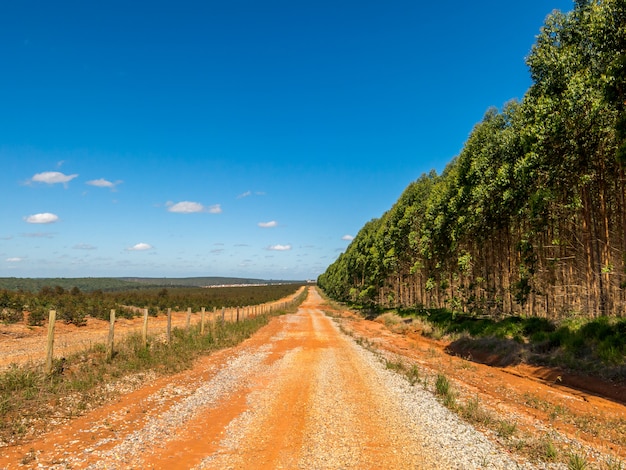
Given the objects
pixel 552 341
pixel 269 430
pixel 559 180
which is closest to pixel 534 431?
pixel 269 430

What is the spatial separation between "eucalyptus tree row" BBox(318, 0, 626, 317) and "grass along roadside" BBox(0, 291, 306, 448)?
1673cm

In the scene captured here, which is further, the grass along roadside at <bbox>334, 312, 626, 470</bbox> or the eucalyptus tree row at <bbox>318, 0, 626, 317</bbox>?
the eucalyptus tree row at <bbox>318, 0, 626, 317</bbox>

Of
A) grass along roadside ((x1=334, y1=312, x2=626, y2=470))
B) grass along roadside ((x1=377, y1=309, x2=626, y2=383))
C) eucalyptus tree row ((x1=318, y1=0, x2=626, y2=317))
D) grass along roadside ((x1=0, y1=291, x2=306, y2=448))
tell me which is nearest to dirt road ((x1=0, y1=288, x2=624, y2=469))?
grass along roadside ((x1=334, y1=312, x2=626, y2=470))

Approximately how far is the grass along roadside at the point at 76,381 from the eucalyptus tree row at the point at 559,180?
1673 centimetres

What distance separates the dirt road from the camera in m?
6.11

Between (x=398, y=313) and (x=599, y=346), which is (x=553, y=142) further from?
(x=398, y=313)

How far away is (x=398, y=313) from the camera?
38906 millimetres

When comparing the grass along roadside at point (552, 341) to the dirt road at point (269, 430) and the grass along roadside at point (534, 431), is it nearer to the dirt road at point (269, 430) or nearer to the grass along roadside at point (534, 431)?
the dirt road at point (269, 430)

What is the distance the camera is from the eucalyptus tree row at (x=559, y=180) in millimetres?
14875

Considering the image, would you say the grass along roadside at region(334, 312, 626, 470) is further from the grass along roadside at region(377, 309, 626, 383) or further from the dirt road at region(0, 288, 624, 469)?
the grass along roadside at region(377, 309, 626, 383)

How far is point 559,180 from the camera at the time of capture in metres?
17.8

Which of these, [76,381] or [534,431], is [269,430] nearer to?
[534,431]

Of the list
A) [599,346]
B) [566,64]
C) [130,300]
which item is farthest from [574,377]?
[130,300]

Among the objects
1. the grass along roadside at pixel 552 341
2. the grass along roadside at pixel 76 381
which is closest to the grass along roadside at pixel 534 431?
the grass along roadside at pixel 552 341
